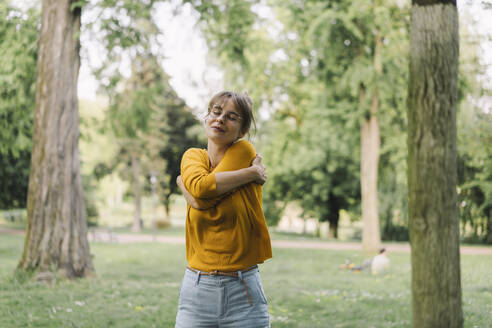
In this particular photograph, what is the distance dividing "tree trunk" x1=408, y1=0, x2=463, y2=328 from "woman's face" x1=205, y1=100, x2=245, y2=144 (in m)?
1.26

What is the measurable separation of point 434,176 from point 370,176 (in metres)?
16.2

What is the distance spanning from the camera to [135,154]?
38.5 m

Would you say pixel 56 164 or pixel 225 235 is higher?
pixel 56 164

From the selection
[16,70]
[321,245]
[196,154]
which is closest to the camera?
[196,154]

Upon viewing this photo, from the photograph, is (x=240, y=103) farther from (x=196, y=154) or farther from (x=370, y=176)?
(x=370, y=176)

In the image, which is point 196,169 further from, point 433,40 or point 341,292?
point 341,292

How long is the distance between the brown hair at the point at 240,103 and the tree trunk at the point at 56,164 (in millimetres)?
6986

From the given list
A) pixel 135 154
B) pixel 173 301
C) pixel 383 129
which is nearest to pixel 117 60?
pixel 173 301

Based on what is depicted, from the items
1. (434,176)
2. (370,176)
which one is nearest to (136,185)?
(370,176)

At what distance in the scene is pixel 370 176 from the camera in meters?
19.0

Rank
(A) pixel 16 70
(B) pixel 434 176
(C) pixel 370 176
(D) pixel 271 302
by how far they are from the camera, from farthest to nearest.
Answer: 1. (C) pixel 370 176
2. (A) pixel 16 70
3. (D) pixel 271 302
4. (B) pixel 434 176

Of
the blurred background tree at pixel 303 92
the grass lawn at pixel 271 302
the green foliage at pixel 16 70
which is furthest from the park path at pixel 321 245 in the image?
the green foliage at pixel 16 70

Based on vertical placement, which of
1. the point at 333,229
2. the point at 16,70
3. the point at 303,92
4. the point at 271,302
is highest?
the point at 303,92

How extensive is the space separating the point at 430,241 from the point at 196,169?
1559 mm
